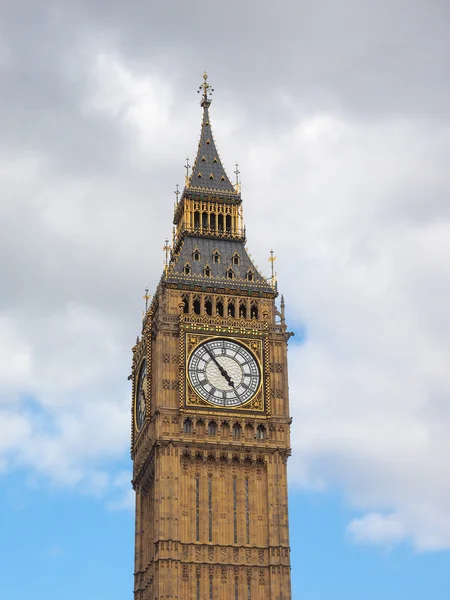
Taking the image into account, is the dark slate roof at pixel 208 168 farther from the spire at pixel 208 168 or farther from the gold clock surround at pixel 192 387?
the gold clock surround at pixel 192 387

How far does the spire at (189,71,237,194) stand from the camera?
103m

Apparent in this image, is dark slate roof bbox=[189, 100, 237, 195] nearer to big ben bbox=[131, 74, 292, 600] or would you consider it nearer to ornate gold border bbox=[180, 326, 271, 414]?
big ben bbox=[131, 74, 292, 600]

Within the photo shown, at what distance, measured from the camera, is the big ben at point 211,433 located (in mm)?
85562

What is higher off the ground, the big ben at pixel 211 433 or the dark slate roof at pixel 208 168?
the dark slate roof at pixel 208 168

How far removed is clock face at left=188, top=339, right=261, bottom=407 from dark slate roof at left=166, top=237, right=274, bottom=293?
5406mm

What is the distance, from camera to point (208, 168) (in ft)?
342

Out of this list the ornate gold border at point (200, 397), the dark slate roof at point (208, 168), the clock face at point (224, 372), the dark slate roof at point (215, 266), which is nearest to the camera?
the ornate gold border at point (200, 397)

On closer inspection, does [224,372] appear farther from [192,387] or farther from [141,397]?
[141,397]

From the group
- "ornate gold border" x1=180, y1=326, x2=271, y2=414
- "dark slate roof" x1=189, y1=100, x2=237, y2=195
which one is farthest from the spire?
"ornate gold border" x1=180, y1=326, x2=271, y2=414

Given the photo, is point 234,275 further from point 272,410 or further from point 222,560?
point 222,560

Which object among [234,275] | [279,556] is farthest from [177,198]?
[279,556]

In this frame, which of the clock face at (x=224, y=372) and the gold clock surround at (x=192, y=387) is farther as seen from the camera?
the clock face at (x=224, y=372)

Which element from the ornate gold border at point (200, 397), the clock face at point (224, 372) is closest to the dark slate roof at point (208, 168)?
the ornate gold border at point (200, 397)

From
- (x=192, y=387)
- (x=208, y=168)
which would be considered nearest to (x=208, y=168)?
(x=208, y=168)
